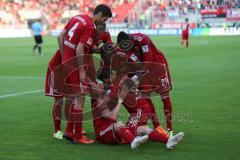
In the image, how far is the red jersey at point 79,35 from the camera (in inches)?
312

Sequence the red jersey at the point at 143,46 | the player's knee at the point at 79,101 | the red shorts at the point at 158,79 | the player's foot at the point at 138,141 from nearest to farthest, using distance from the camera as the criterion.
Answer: the player's foot at the point at 138,141, the player's knee at the point at 79,101, the red jersey at the point at 143,46, the red shorts at the point at 158,79

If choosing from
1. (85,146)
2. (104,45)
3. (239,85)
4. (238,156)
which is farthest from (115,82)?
(239,85)

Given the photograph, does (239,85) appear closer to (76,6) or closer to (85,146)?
(85,146)

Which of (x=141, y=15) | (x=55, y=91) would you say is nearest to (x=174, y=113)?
(x=55, y=91)

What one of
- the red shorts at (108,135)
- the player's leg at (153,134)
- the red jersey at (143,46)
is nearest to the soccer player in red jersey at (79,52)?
the red shorts at (108,135)

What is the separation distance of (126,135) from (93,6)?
→ 181ft

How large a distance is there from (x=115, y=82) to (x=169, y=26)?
4517cm

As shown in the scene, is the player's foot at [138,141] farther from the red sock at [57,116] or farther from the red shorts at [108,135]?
the red sock at [57,116]

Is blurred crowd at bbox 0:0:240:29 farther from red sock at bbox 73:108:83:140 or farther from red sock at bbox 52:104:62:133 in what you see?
Result: red sock at bbox 73:108:83:140

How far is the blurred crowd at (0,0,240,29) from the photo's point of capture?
51.8 m

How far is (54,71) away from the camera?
28.3ft

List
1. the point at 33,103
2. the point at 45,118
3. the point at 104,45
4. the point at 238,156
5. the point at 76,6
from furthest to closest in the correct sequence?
1. the point at 76,6
2. the point at 33,103
3. the point at 45,118
4. the point at 104,45
5. the point at 238,156

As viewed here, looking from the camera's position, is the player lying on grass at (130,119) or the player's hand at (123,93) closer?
the player lying on grass at (130,119)

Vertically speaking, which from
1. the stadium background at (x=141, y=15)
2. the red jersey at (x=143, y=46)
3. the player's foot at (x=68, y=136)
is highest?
the red jersey at (x=143, y=46)
